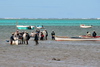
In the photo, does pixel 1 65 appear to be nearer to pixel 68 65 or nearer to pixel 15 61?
pixel 15 61

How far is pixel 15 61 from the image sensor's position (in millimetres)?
23234

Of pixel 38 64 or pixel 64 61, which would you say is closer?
pixel 38 64

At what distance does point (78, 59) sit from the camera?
24.7 m

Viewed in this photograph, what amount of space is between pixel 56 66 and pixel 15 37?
16656mm

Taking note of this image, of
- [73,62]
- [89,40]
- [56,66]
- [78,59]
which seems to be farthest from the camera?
[89,40]

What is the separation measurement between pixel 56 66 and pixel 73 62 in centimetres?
224

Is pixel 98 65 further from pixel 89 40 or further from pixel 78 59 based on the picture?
pixel 89 40

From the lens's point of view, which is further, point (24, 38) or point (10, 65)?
point (24, 38)

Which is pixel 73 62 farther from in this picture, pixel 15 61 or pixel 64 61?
pixel 15 61

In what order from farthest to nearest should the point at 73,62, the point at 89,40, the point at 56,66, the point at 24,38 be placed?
the point at 89,40
the point at 24,38
the point at 73,62
the point at 56,66

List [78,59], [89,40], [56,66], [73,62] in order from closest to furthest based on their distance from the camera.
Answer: [56,66] → [73,62] → [78,59] → [89,40]

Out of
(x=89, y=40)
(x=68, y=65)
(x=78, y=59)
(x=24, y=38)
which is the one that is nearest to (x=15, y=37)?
(x=24, y=38)

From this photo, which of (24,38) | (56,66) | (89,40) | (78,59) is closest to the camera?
(56,66)

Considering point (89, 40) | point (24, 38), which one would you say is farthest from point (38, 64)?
point (89, 40)
